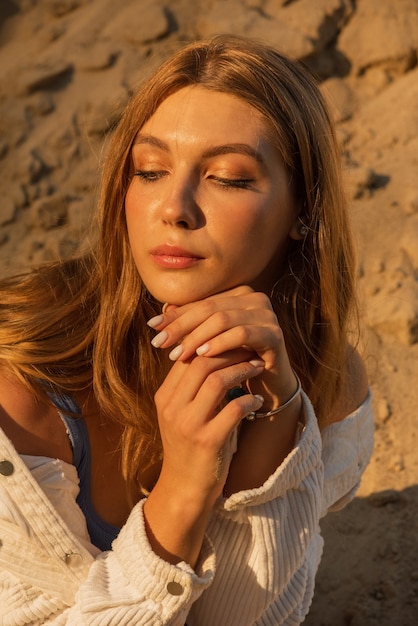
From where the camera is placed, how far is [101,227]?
2.34m

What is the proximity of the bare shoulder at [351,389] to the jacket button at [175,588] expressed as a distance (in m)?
0.85

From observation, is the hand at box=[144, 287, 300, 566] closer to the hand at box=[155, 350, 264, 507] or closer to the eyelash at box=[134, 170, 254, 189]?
the hand at box=[155, 350, 264, 507]

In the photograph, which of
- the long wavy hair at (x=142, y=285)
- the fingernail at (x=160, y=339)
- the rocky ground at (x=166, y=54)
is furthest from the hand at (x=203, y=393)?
the rocky ground at (x=166, y=54)

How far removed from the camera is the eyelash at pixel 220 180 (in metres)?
2.04

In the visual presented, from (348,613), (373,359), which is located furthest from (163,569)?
(373,359)

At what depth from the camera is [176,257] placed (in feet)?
6.59

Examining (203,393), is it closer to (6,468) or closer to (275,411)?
(275,411)

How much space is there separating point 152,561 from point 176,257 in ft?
2.18

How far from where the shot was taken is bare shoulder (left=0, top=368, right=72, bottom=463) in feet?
6.70

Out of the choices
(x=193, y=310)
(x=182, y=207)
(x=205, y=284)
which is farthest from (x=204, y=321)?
(x=182, y=207)

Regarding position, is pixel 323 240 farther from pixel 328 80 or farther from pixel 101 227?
pixel 328 80

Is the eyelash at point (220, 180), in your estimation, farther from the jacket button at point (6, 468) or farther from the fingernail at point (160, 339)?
the jacket button at point (6, 468)

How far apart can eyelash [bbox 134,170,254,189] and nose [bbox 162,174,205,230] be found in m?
0.06

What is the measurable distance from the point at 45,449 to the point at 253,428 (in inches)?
19.4
